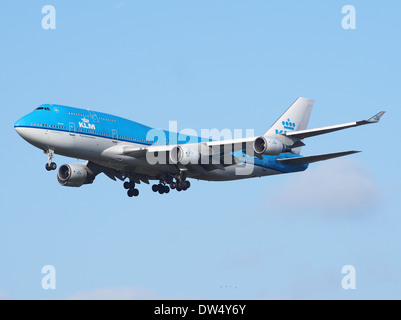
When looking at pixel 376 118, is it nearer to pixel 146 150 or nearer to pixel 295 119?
pixel 146 150

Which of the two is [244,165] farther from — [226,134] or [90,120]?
[90,120]

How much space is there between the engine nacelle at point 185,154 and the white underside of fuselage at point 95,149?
170 cm

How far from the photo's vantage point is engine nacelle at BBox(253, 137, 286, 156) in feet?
209

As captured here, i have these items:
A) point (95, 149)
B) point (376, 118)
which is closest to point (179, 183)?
Answer: point (95, 149)

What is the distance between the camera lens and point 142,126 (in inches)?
2712

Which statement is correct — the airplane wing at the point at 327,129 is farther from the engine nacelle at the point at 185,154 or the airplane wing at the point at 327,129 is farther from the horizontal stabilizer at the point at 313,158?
the engine nacelle at the point at 185,154

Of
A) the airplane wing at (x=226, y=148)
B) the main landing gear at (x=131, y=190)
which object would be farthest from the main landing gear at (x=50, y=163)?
the main landing gear at (x=131, y=190)

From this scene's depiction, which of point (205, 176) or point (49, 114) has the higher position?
point (49, 114)

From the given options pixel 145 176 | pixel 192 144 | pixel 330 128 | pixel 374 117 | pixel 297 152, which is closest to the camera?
pixel 374 117

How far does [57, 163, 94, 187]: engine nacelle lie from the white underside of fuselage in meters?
4.02

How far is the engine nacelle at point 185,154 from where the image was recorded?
218 feet

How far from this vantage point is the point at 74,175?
71.6m

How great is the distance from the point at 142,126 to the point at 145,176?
510cm

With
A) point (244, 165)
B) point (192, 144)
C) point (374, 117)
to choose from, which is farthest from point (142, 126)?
point (374, 117)
